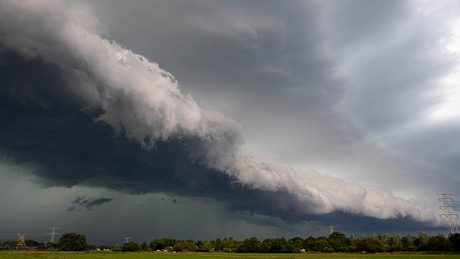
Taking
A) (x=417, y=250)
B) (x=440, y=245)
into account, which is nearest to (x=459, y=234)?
(x=440, y=245)

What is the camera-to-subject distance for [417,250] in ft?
653

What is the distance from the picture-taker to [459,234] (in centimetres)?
18012

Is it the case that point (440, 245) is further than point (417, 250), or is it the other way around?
point (417, 250)

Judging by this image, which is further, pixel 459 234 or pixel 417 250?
pixel 417 250

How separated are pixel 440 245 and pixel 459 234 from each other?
1343cm

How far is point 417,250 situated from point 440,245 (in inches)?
836

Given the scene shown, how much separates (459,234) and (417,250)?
2953 cm

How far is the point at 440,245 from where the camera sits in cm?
18088

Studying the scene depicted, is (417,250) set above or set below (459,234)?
below

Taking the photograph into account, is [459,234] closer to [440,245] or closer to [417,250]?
[440,245]
